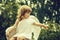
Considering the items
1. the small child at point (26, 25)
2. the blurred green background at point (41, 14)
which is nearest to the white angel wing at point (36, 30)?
the small child at point (26, 25)

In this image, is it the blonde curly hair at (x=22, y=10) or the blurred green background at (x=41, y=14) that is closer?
the blonde curly hair at (x=22, y=10)

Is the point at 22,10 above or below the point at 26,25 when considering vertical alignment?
above

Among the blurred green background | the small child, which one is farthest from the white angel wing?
the blurred green background

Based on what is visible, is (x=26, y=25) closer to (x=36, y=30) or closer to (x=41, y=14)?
(x=36, y=30)

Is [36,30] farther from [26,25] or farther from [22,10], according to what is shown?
[22,10]

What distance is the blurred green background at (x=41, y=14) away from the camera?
12.9 ft

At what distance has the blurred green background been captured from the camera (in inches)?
155

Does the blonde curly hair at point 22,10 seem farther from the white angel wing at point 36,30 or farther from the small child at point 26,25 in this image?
the white angel wing at point 36,30

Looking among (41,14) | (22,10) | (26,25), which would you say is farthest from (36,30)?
(41,14)

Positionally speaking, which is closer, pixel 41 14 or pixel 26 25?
pixel 26 25

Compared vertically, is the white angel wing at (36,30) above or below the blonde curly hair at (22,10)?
below

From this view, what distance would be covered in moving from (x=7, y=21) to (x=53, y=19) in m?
0.68

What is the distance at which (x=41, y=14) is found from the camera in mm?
4105

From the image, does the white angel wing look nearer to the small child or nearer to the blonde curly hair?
the small child
